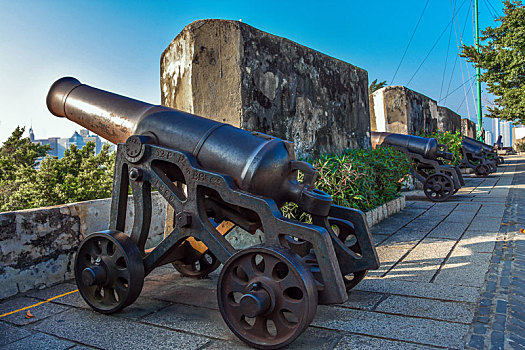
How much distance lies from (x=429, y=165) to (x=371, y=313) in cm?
594

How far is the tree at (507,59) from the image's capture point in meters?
16.4

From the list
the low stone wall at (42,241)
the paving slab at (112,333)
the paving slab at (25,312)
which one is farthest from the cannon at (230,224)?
the low stone wall at (42,241)

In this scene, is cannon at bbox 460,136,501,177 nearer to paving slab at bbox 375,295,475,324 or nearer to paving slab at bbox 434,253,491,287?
paving slab at bbox 434,253,491,287

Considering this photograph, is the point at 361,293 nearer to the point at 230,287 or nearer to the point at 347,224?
the point at 347,224

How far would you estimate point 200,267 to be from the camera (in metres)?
3.14

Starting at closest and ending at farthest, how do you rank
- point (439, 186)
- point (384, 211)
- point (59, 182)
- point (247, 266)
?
point (247, 266) < point (384, 211) < point (439, 186) < point (59, 182)

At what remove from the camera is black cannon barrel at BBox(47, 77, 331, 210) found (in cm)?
228

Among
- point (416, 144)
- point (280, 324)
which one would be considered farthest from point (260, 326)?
point (416, 144)

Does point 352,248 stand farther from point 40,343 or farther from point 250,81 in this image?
point 250,81

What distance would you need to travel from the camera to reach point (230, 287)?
2.06 meters

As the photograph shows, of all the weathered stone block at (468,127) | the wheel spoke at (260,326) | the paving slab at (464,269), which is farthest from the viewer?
the weathered stone block at (468,127)

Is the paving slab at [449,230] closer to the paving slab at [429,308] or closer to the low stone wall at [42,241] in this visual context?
the paving slab at [429,308]

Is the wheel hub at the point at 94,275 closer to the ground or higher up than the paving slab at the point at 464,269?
higher up

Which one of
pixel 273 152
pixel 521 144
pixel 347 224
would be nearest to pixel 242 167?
pixel 273 152
